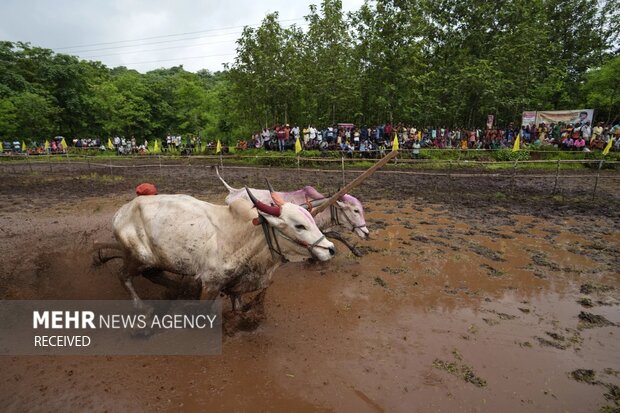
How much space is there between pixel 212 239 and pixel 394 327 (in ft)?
8.78

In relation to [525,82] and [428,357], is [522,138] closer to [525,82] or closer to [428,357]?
[525,82]

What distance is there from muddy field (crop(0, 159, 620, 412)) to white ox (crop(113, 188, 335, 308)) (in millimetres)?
887

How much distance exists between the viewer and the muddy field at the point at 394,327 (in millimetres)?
3504

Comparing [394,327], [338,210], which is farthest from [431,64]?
[394,327]

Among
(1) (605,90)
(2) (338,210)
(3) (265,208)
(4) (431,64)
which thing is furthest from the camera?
(4) (431,64)

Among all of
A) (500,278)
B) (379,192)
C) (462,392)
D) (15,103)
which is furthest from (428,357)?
(15,103)

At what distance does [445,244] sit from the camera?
768 centimetres

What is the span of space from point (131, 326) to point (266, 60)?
73.4 ft

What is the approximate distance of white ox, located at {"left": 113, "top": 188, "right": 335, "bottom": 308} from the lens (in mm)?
3947

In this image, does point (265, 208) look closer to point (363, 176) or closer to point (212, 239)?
point (212, 239)

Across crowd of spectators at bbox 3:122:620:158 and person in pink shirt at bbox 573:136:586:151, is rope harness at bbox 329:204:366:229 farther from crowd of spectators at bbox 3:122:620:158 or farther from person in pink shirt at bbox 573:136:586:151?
person in pink shirt at bbox 573:136:586:151

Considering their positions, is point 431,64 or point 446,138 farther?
point 431,64

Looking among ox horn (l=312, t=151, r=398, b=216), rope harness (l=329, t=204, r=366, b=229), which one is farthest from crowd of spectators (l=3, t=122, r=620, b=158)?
ox horn (l=312, t=151, r=398, b=216)

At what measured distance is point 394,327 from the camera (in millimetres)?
4770
